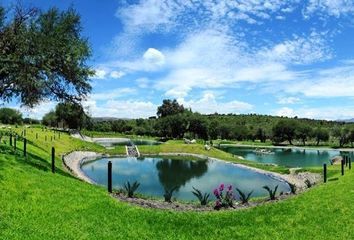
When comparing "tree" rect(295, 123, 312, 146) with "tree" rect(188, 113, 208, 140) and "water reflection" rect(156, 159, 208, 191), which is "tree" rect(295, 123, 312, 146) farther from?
"water reflection" rect(156, 159, 208, 191)

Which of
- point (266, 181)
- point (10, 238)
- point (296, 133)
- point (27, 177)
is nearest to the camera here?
point (10, 238)

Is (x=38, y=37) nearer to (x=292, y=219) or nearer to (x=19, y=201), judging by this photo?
(x=19, y=201)

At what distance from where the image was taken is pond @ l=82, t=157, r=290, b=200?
166ft

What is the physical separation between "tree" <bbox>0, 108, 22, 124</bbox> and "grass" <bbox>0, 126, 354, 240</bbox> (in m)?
154

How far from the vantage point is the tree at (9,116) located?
541ft

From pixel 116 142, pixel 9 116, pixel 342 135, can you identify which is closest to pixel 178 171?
pixel 116 142

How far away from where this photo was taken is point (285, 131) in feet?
634

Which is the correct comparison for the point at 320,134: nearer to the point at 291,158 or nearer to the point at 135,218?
the point at 291,158

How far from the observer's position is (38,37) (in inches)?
1352

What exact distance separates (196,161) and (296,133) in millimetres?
111191

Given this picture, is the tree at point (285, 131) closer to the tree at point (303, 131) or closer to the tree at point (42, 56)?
the tree at point (303, 131)

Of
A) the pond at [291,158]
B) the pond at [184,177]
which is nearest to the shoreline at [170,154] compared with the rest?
the pond at [184,177]

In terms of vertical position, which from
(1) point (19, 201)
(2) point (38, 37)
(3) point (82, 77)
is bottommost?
(1) point (19, 201)

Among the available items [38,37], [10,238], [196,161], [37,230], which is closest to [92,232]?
[37,230]
